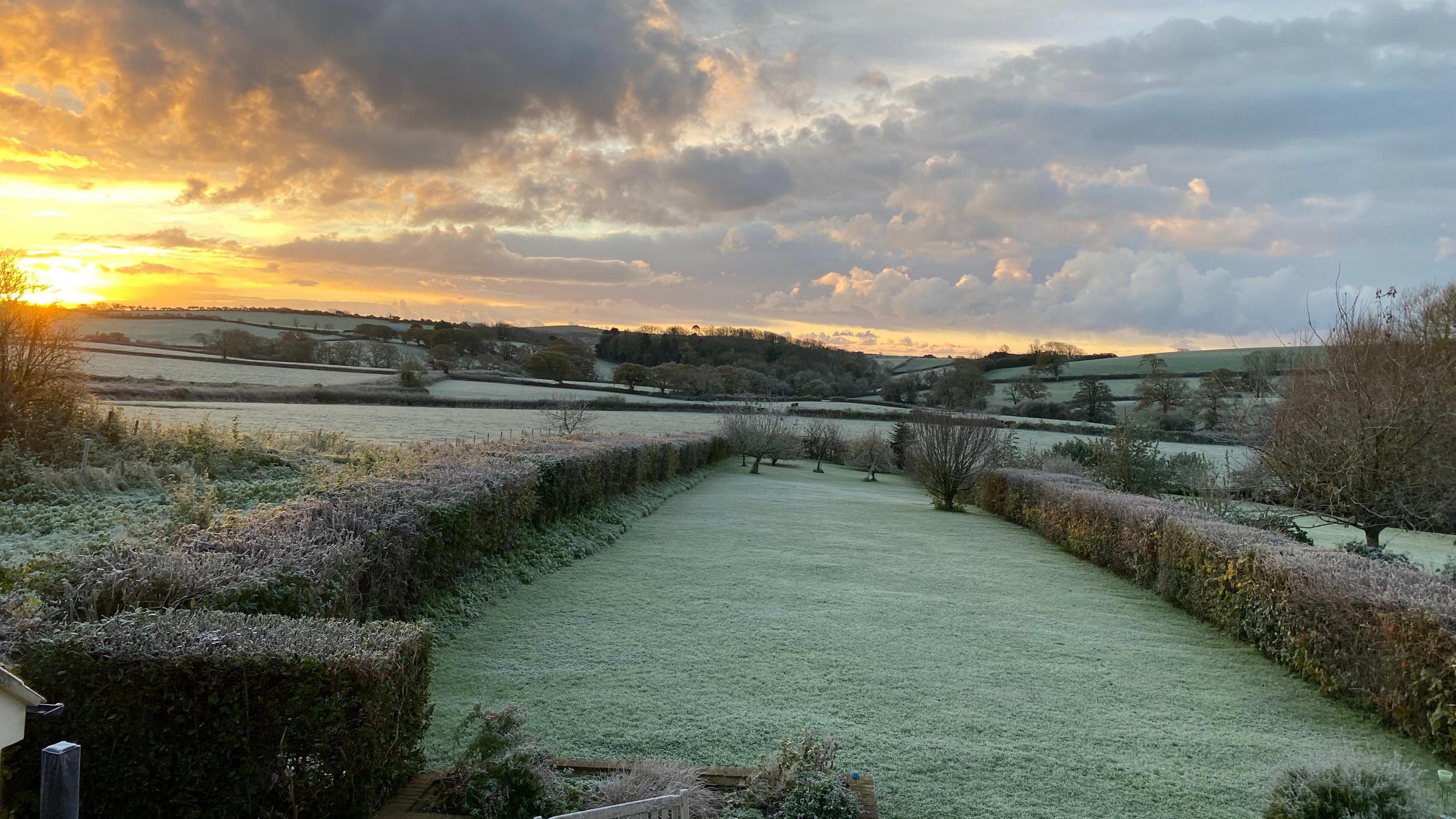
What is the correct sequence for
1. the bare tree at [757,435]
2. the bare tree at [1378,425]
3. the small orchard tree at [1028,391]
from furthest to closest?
the small orchard tree at [1028,391] < the bare tree at [757,435] < the bare tree at [1378,425]

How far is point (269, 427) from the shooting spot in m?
25.5

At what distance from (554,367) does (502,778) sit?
2127 inches

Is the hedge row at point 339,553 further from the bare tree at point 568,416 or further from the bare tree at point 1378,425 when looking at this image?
the bare tree at point 1378,425

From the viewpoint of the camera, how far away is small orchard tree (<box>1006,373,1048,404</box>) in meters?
53.2

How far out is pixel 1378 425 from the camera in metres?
11.5

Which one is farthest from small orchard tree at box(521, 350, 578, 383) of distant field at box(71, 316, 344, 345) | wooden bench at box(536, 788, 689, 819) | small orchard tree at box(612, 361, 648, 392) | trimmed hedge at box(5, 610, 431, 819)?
wooden bench at box(536, 788, 689, 819)

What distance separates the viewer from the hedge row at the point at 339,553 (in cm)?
453

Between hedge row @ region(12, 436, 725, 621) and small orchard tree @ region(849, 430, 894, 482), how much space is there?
93.6 ft

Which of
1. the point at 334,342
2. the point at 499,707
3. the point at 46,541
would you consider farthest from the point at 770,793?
the point at 334,342

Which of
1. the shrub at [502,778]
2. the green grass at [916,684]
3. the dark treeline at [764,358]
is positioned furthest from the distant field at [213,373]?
the shrub at [502,778]

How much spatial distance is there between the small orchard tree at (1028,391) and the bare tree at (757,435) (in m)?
21.9

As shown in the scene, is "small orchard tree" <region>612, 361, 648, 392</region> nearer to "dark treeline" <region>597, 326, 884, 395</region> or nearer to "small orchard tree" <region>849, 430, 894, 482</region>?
"dark treeline" <region>597, 326, 884, 395</region>

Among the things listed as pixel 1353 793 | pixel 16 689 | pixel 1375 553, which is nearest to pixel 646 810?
pixel 16 689

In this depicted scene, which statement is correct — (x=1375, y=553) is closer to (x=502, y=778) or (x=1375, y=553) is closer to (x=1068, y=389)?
(x=502, y=778)
